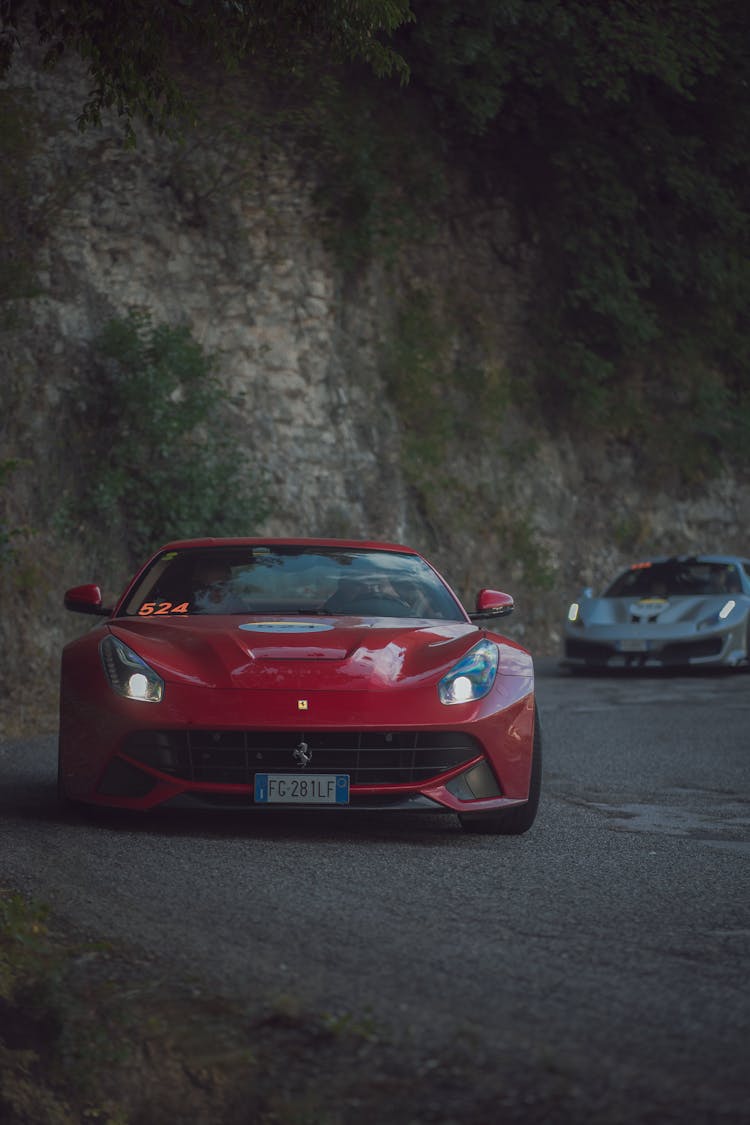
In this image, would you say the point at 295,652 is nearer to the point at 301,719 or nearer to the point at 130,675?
the point at 301,719

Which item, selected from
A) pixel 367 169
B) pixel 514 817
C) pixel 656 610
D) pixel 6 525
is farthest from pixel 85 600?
pixel 367 169

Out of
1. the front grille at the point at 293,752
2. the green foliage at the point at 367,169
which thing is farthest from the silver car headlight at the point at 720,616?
the front grille at the point at 293,752

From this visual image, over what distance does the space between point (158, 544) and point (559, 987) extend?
15289mm

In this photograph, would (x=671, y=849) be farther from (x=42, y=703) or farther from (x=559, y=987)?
(x=42, y=703)

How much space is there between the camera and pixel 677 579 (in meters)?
19.8

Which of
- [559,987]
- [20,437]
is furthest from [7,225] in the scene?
[559,987]

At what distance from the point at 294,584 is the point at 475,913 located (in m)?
3.04

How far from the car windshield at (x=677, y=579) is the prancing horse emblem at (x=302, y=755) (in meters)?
12.9

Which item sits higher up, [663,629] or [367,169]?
[367,169]

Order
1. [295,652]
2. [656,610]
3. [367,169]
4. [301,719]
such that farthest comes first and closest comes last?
[367,169]
[656,610]
[295,652]
[301,719]

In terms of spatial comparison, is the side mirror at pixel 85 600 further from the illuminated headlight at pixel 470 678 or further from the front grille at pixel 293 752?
the illuminated headlight at pixel 470 678

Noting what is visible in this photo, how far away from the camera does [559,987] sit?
422 cm

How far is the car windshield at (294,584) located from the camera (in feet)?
25.9

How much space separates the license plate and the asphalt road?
0.20 m
